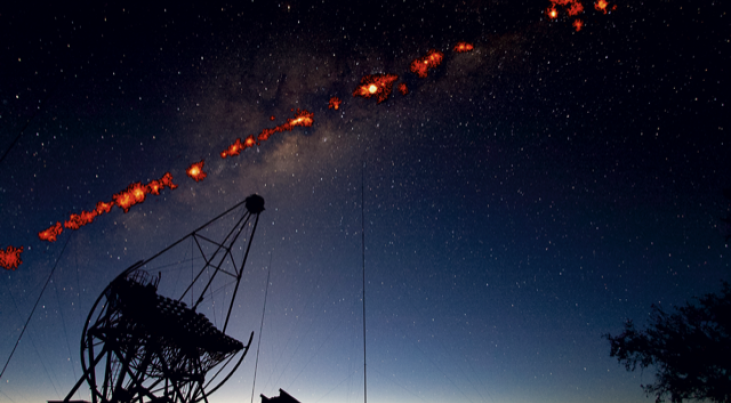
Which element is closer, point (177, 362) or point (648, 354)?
point (177, 362)

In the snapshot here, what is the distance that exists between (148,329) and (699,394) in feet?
100

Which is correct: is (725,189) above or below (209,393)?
above

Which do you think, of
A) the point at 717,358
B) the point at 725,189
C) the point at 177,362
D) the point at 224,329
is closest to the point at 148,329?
the point at 177,362

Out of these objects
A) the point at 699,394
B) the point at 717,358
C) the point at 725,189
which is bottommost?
the point at 699,394

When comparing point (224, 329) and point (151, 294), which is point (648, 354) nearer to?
point (224, 329)

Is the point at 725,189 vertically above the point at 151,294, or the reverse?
the point at 725,189

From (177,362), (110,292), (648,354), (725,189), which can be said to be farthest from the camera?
(648,354)

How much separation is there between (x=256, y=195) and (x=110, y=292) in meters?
8.86

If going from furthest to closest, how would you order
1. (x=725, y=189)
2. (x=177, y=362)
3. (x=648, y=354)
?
(x=648, y=354) → (x=725, y=189) → (x=177, y=362)

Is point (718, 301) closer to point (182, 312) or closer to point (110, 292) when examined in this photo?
point (182, 312)

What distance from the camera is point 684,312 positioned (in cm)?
2200

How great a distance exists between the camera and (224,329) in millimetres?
21703

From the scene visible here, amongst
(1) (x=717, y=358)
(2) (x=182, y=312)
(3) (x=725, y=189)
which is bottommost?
(1) (x=717, y=358)

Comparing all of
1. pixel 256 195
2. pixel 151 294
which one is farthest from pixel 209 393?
pixel 256 195
